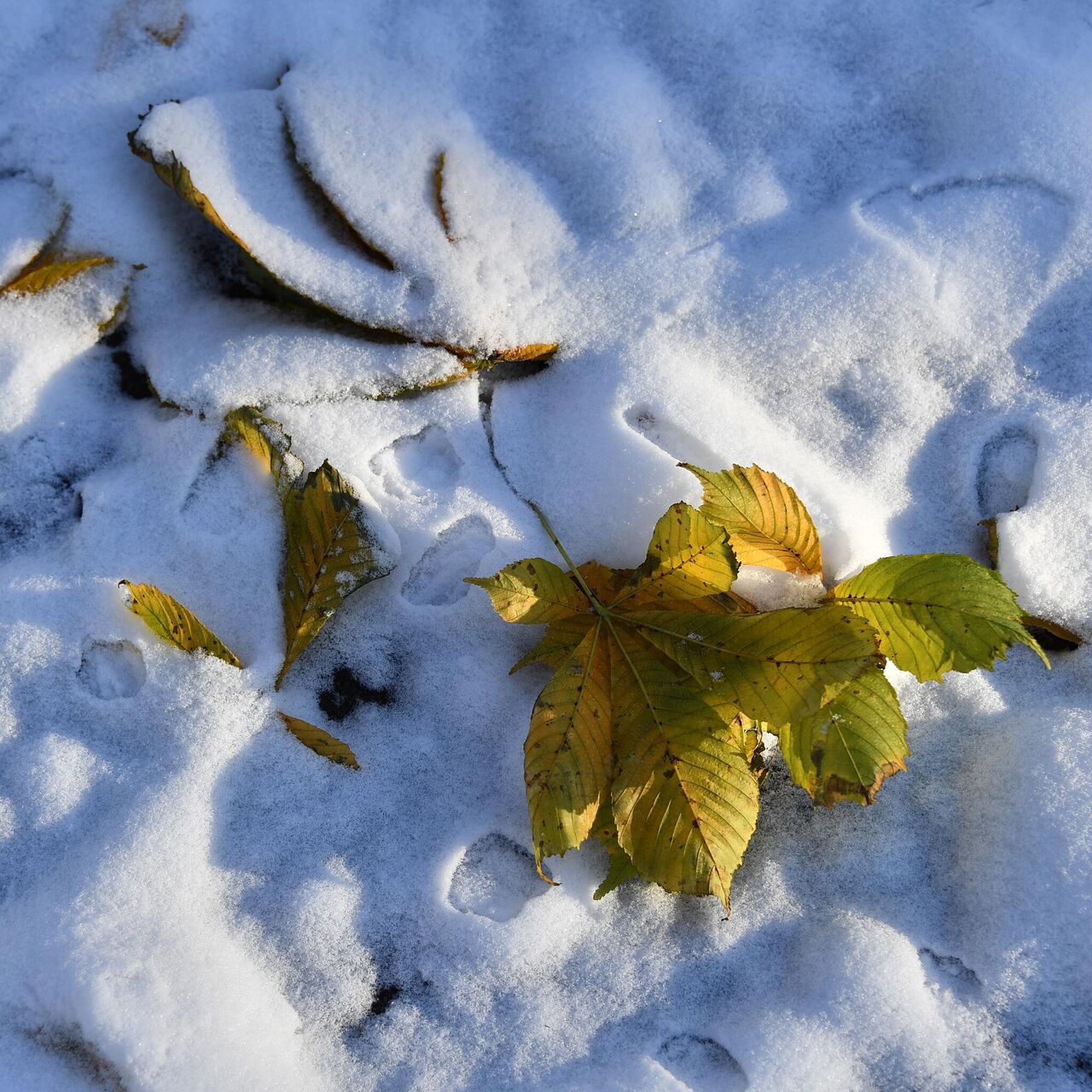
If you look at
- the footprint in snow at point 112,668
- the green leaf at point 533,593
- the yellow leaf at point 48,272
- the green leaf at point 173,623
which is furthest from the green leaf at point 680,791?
the yellow leaf at point 48,272

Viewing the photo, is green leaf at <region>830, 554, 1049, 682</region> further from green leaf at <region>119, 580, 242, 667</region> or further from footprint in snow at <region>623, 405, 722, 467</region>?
green leaf at <region>119, 580, 242, 667</region>

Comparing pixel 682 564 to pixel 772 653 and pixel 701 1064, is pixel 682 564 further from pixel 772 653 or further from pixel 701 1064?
pixel 701 1064

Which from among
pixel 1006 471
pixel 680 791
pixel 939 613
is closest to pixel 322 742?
pixel 680 791

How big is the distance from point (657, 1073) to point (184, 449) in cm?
109

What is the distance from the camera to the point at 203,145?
154cm

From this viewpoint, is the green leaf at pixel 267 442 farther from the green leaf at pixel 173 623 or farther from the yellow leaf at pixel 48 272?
the yellow leaf at pixel 48 272

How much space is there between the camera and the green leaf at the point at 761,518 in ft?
4.14

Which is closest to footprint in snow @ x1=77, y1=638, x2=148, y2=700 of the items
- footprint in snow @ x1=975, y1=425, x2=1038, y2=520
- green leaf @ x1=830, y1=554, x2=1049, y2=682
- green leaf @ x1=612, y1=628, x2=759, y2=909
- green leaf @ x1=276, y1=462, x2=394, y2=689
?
green leaf @ x1=276, y1=462, x2=394, y2=689

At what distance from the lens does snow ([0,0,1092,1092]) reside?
1191mm

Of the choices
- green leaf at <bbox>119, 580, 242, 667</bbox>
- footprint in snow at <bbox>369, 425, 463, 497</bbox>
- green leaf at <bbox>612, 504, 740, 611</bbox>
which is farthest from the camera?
footprint in snow at <bbox>369, 425, 463, 497</bbox>

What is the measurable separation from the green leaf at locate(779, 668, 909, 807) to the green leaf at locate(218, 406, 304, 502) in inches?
31.3

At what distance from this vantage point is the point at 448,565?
1.39 metres

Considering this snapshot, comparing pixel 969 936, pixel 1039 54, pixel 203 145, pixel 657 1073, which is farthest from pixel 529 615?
pixel 1039 54

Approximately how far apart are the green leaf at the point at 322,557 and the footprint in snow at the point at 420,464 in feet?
0.27
